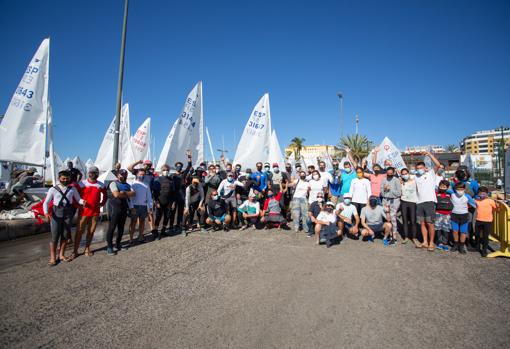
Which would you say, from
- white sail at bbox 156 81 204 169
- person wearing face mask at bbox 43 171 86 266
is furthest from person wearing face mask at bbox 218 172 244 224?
person wearing face mask at bbox 43 171 86 266

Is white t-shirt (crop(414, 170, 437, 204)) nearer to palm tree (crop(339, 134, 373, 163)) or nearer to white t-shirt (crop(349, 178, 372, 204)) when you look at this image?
white t-shirt (crop(349, 178, 372, 204))

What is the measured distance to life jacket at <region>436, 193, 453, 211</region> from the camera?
631 centimetres

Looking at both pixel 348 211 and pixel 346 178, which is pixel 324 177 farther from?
pixel 348 211

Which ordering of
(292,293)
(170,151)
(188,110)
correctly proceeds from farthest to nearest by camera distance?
(188,110) → (170,151) → (292,293)

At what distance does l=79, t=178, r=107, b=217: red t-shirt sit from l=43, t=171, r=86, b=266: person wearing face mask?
26cm

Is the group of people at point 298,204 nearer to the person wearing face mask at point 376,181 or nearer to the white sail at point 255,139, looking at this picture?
the person wearing face mask at point 376,181

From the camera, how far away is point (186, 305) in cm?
359

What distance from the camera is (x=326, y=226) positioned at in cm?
671

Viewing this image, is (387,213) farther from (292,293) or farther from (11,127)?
(11,127)

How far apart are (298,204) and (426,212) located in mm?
3340

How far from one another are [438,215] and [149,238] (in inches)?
301

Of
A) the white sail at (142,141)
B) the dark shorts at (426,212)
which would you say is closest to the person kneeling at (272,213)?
the dark shorts at (426,212)

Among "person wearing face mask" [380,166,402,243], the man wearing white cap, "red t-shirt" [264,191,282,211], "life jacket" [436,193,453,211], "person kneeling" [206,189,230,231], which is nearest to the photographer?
"life jacket" [436,193,453,211]

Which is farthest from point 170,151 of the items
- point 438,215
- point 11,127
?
point 438,215
